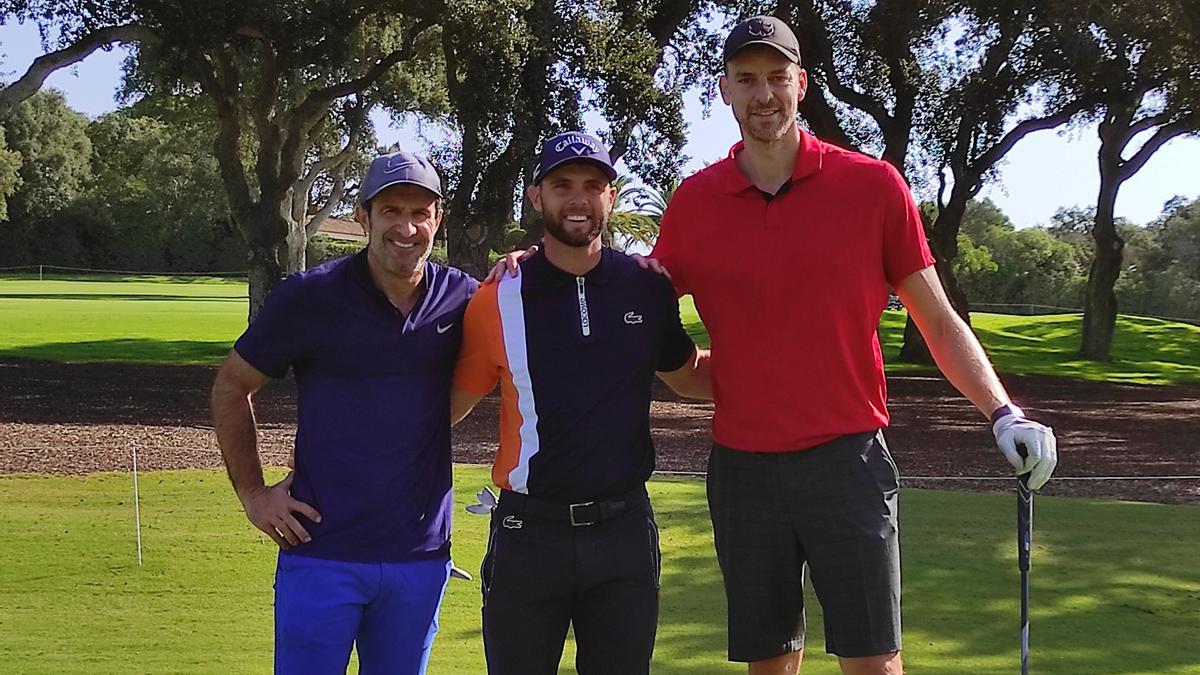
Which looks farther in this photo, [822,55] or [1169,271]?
[1169,271]

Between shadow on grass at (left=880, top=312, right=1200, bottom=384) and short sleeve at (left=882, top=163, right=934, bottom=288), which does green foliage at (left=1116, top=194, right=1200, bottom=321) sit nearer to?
shadow on grass at (left=880, top=312, right=1200, bottom=384)

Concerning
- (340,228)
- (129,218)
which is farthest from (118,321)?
(340,228)

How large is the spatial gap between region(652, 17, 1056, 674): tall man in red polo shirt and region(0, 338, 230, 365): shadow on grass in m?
24.0

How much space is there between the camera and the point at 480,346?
379 cm

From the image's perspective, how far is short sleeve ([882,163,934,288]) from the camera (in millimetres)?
3607

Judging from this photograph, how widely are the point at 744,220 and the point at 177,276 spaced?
251 feet

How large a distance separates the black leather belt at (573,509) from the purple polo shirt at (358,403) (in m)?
0.37

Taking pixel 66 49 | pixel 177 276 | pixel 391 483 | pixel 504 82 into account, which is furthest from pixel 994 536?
pixel 177 276

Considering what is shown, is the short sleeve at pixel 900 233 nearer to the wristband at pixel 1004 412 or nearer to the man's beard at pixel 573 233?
the wristband at pixel 1004 412

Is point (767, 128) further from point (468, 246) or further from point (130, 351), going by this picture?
point (130, 351)

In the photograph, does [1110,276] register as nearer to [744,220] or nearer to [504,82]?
[504,82]

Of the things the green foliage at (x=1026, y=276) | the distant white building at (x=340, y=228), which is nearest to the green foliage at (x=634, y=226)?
the green foliage at (x=1026, y=276)

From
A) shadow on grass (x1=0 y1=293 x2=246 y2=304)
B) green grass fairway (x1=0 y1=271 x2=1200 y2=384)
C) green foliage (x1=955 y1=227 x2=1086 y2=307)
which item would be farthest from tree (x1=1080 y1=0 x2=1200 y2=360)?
shadow on grass (x1=0 y1=293 x2=246 y2=304)

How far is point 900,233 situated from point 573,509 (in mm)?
1278
